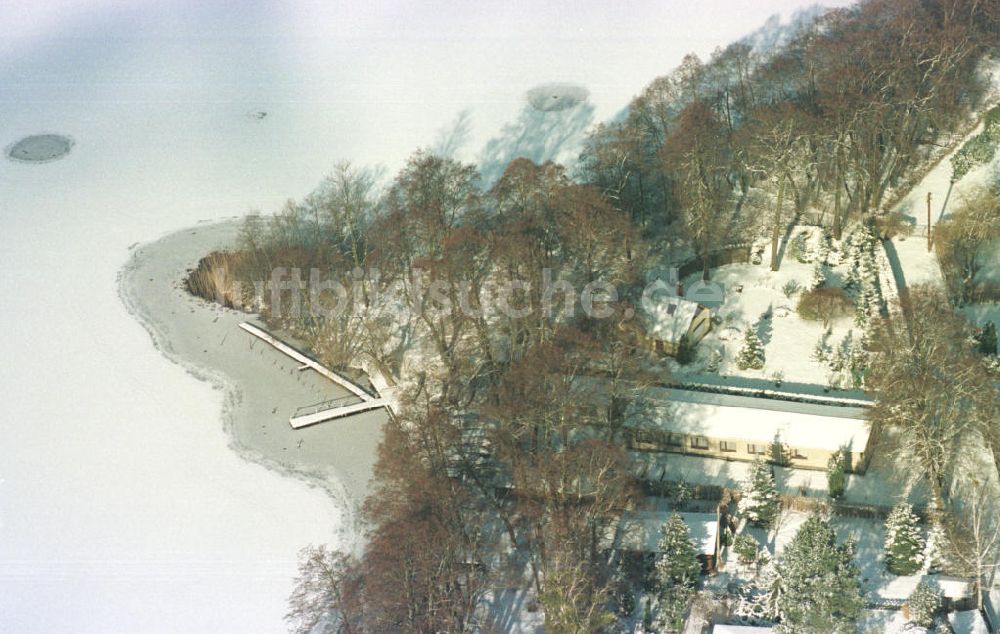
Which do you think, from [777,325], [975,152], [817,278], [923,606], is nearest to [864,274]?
[817,278]

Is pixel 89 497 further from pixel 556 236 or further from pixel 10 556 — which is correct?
pixel 556 236

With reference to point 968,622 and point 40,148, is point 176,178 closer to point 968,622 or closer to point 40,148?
point 40,148

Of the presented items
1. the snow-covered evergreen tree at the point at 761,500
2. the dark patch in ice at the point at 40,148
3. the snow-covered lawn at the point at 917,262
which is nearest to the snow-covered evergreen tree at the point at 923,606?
the snow-covered evergreen tree at the point at 761,500

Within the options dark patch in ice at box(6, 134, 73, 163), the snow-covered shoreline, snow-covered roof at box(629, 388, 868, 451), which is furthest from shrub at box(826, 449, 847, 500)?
dark patch in ice at box(6, 134, 73, 163)

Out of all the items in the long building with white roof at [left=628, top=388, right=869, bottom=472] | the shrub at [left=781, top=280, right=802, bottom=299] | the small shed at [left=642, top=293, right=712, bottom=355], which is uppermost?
the shrub at [left=781, top=280, right=802, bottom=299]

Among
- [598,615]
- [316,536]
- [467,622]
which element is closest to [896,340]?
[598,615]

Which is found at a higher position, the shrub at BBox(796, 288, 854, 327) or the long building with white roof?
the shrub at BBox(796, 288, 854, 327)

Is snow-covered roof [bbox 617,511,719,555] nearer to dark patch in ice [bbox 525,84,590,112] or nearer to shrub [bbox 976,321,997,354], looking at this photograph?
shrub [bbox 976,321,997,354]

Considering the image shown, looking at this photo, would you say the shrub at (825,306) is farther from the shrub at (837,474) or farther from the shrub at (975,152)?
the shrub at (975,152)
